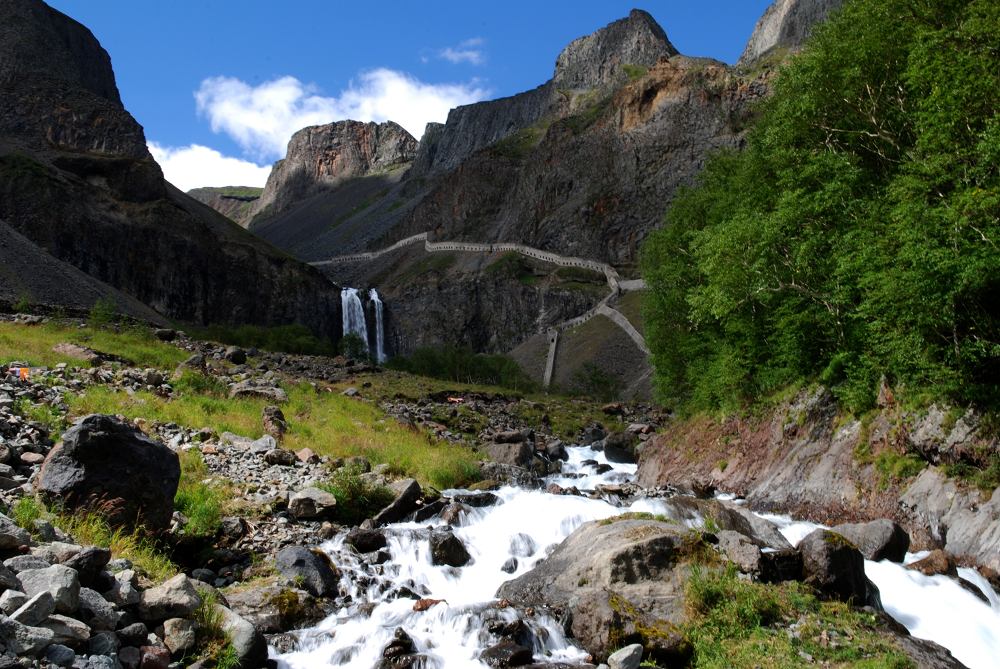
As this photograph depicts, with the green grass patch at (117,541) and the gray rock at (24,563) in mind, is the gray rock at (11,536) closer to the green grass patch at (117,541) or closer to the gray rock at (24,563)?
the gray rock at (24,563)

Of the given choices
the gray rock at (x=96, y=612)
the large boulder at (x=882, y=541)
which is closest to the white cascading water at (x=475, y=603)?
the large boulder at (x=882, y=541)

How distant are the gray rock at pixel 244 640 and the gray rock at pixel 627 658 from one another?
14.2 feet

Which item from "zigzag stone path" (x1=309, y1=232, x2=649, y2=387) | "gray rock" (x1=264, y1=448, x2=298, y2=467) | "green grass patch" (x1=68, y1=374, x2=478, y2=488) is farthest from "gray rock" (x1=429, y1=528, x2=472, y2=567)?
"zigzag stone path" (x1=309, y1=232, x2=649, y2=387)

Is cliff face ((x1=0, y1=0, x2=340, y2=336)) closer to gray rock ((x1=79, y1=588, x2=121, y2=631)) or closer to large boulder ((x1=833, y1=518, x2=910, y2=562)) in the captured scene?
gray rock ((x1=79, y1=588, x2=121, y2=631))

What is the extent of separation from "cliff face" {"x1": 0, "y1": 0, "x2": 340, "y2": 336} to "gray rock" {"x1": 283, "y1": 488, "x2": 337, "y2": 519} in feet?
273

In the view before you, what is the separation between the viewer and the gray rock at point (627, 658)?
7926 mm

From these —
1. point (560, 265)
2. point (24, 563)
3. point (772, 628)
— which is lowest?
point (772, 628)

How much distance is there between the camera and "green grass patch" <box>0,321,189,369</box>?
67.8 feet

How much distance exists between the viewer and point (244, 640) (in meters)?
7.63

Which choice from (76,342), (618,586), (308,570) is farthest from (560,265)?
(308,570)

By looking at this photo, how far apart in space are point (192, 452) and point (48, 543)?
7020 millimetres

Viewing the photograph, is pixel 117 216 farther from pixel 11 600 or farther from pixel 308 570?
pixel 11 600

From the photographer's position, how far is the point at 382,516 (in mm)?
13047

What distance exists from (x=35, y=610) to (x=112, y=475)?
13.5 feet
